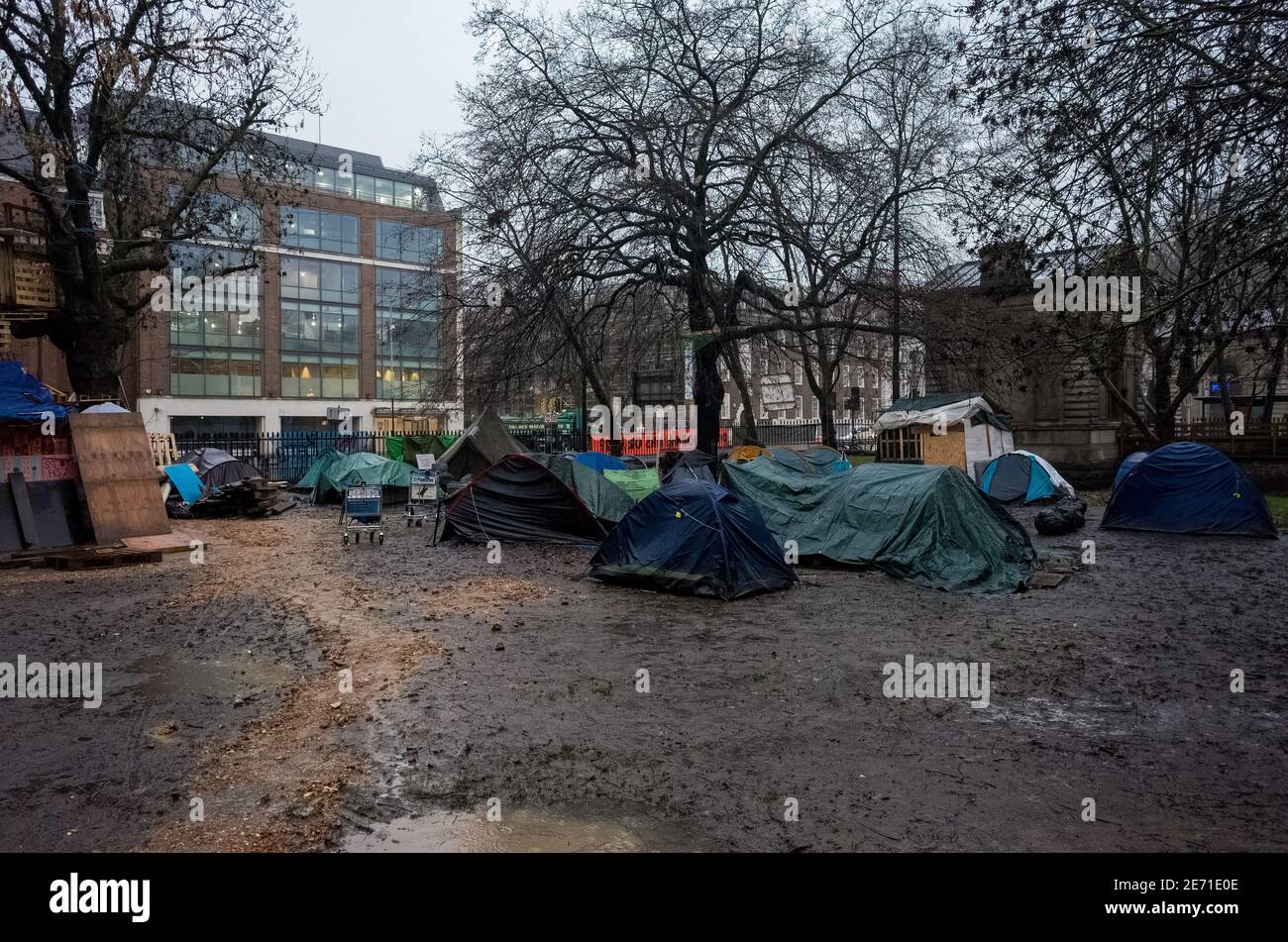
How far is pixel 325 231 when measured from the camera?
48.8 meters

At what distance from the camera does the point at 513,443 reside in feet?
72.9

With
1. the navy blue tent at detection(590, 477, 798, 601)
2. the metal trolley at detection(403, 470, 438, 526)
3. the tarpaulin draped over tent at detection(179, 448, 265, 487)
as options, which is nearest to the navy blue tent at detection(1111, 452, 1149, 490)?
the navy blue tent at detection(590, 477, 798, 601)

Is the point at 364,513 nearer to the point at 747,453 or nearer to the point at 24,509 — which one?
the point at 24,509

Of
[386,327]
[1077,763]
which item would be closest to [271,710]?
[1077,763]

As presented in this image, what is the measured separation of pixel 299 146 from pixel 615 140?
133ft

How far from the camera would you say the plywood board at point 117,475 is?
13.7 m

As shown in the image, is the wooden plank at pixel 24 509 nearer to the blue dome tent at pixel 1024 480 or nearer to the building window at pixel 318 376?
the blue dome tent at pixel 1024 480

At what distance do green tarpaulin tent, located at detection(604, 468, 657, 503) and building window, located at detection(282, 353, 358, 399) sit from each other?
37409 millimetres

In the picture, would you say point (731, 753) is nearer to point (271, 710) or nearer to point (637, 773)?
point (637, 773)

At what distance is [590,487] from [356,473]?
31.6 ft

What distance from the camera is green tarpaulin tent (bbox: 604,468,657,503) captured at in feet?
56.7

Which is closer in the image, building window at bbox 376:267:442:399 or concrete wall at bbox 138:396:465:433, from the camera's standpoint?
concrete wall at bbox 138:396:465:433

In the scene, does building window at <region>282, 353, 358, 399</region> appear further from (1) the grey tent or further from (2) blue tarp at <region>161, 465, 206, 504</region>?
(1) the grey tent

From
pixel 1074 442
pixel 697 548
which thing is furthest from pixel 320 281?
pixel 697 548
